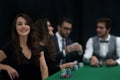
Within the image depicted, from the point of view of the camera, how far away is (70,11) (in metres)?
5.99

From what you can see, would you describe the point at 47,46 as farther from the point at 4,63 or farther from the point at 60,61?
the point at 60,61

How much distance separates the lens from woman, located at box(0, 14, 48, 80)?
2.91 meters

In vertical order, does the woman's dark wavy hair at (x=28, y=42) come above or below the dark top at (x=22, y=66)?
above

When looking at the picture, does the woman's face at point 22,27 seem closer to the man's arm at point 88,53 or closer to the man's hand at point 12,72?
the man's hand at point 12,72

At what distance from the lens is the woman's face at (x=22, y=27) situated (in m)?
2.94

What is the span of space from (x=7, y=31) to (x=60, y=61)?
1.84 meters

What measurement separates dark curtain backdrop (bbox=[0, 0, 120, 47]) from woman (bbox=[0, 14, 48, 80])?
9.35 feet

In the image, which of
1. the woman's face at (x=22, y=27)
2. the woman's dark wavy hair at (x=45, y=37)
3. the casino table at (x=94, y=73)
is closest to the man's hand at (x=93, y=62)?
the casino table at (x=94, y=73)

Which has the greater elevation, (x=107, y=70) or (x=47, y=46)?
(x=47, y=46)

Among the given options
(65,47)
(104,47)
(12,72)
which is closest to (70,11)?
(65,47)

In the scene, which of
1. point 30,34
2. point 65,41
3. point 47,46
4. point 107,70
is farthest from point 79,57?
point 30,34

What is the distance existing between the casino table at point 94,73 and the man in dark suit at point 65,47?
65 centimetres

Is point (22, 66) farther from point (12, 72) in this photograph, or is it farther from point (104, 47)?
point (104, 47)

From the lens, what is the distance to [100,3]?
5945 mm
